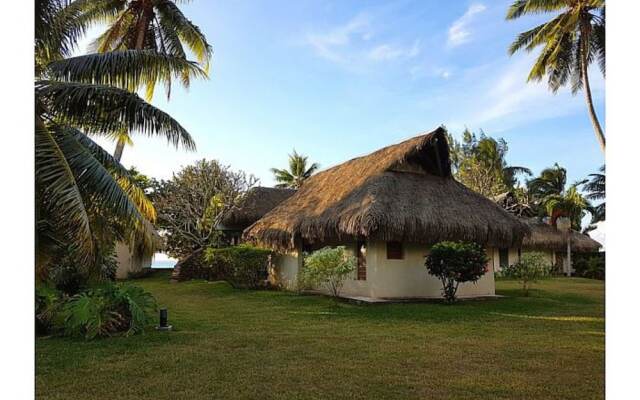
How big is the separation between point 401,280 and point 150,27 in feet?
31.1

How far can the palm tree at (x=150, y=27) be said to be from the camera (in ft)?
39.5

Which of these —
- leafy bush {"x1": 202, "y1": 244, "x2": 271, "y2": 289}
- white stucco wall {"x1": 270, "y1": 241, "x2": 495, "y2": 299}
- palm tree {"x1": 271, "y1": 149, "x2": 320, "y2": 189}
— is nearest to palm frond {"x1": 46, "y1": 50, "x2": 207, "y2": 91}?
white stucco wall {"x1": 270, "y1": 241, "x2": 495, "y2": 299}

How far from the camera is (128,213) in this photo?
5789 mm

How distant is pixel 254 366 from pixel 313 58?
5.69 meters

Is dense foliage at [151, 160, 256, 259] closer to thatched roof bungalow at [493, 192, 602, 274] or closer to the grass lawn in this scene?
the grass lawn

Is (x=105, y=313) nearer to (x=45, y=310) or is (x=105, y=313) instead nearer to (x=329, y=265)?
(x=45, y=310)

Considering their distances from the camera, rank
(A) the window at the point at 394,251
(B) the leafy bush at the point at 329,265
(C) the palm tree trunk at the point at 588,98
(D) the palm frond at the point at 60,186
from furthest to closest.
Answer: (C) the palm tree trunk at the point at 588,98 < (A) the window at the point at 394,251 < (B) the leafy bush at the point at 329,265 < (D) the palm frond at the point at 60,186

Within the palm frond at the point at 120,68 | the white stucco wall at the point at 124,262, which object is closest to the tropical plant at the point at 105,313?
the palm frond at the point at 120,68

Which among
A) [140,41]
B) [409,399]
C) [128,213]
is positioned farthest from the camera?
[140,41]

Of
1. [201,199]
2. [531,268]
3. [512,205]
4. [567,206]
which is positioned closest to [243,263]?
[201,199]

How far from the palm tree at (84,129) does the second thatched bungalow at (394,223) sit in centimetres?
451

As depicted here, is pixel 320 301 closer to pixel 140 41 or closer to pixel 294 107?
pixel 294 107

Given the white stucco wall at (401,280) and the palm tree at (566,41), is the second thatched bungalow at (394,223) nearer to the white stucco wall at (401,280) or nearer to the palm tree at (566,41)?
the white stucco wall at (401,280)
